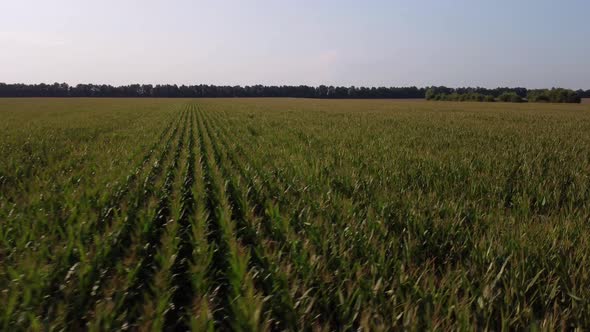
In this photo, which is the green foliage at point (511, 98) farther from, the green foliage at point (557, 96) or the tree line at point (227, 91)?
the tree line at point (227, 91)

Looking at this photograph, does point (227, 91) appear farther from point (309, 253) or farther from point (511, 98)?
point (309, 253)

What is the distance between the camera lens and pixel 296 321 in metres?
2.04

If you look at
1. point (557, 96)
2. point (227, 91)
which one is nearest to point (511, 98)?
point (557, 96)

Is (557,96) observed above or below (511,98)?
above

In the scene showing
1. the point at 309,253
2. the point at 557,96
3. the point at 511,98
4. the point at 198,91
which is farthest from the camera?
the point at 198,91

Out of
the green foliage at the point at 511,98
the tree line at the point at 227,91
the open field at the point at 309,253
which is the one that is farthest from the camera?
the tree line at the point at 227,91

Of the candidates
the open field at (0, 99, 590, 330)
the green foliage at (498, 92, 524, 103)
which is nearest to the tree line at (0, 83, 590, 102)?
the green foliage at (498, 92, 524, 103)

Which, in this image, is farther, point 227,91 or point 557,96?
point 227,91

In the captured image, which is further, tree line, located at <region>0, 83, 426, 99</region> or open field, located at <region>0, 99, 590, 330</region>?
tree line, located at <region>0, 83, 426, 99</region>

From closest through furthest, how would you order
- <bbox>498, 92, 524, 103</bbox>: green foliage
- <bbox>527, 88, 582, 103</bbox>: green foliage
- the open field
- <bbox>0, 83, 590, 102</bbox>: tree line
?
the open field
<bbox>527, 88, 582, 103</bbox>: green foliage
<bbox>498, 92, 524, 103</bbox>: green foliage
<bbox>0, 83, 590, 102</bbox>: tree line

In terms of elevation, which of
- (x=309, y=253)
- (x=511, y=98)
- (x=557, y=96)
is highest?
(x=557, y=96)

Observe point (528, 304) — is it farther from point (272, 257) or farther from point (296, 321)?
point (272, 257)

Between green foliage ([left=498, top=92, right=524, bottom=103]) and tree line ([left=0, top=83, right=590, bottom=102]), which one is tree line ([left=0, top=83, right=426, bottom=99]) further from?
green foliage ([left=498, top=92, right=524, bottom=103])

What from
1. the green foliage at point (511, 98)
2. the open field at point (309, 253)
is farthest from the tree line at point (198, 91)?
the open field at point (309, 253)
